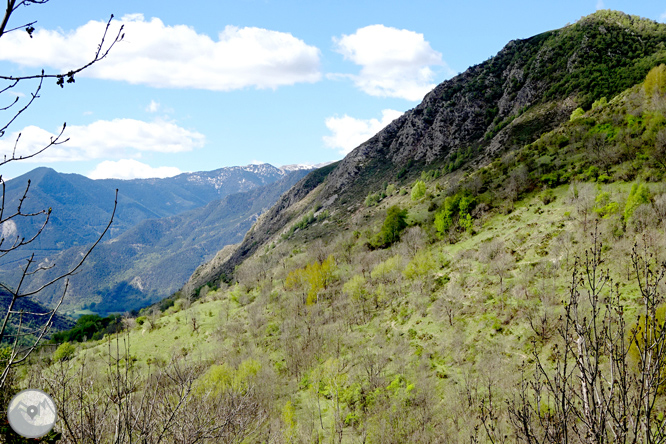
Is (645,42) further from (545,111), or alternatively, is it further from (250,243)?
(250,243)

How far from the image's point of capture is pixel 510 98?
110 m

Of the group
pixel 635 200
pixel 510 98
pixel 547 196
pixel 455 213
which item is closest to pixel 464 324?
pixel 635 200

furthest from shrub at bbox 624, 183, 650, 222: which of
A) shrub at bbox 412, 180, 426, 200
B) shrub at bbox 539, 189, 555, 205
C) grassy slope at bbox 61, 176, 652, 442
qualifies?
shrub at bbox 412, 180, 426, 200

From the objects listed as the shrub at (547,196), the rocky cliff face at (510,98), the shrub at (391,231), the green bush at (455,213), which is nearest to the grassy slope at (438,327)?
the shrub at (547,196)

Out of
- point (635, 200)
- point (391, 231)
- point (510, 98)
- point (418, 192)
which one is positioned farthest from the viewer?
point (510, 98)

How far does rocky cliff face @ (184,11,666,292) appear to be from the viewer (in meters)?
87.6

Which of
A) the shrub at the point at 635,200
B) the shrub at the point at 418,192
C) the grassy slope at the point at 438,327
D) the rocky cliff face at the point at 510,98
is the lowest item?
the grassy slope at the point at 438,327

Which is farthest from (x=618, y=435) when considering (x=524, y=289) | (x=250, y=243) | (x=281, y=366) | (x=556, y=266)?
(x=250, y=243)

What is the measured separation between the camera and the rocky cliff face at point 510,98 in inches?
3450

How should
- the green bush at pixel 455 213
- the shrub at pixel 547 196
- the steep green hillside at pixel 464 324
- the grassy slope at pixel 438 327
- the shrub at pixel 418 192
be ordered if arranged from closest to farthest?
the steep green hillside at pixel 464 324 → the grassy slope at pixel 438 327 → the shrub at pixel 547 196 → the green bush at pixel 455 213 → the shrub at pixel 418 192

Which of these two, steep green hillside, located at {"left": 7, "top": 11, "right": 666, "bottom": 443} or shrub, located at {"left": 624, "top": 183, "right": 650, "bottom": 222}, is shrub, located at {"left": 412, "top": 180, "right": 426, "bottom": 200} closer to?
steep green hillside, located at {"left": 7, "top": 11, "right": 666, "bottom": 443}

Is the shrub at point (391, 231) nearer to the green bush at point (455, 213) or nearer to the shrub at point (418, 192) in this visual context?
the green bush at point (455, 213)

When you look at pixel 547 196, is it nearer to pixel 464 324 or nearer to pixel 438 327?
pixel 464 324

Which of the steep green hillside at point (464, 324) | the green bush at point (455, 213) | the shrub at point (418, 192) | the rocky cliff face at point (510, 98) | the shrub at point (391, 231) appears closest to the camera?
the steep green hillside at point (464, 324)
